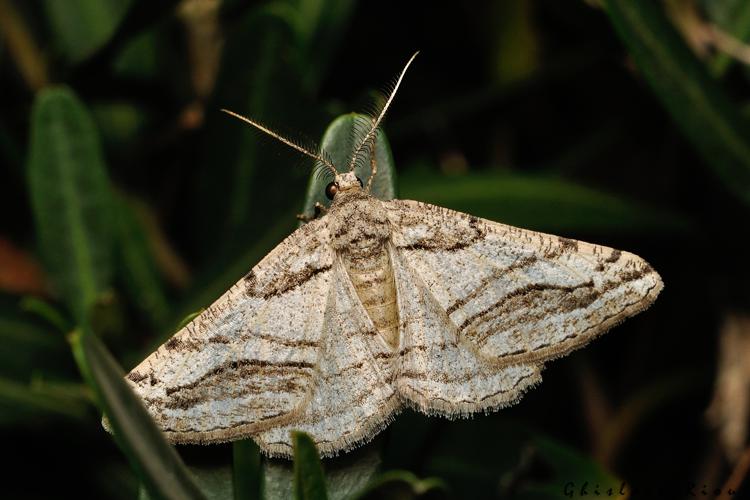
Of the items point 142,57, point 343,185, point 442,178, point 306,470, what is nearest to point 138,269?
point 142,57

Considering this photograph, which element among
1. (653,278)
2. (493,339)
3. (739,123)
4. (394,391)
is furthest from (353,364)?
(739,123)

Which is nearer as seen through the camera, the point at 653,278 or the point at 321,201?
the point at 653,278

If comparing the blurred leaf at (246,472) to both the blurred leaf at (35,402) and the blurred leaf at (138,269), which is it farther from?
the blurred leaf at (138,269)

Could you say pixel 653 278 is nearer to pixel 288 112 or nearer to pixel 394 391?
pixel 394 391

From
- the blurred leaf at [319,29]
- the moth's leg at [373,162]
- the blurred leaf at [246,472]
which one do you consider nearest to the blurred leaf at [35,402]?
the blurred leaf at [246,472]

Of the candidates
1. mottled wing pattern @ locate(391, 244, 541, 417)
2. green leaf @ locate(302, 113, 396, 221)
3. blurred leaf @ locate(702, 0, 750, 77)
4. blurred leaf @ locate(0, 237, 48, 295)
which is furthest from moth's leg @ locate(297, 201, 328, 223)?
blurred leaf @ locate(702, 0, 750, 77)

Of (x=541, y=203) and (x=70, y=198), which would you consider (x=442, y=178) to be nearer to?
(x=541, y=203)

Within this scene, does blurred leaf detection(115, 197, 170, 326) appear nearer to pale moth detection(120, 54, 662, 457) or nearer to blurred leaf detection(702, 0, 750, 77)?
pale moth detection(120, 54, 662, 457)
